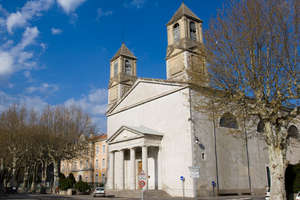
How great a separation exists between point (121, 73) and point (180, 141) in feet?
75.3

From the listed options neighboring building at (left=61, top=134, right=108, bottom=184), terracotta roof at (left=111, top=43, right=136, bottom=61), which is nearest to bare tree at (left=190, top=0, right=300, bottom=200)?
terracotta roof at (left=111, top=43, right=136, bottom=61)

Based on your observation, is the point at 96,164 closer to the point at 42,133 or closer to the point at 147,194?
the point at 42,133

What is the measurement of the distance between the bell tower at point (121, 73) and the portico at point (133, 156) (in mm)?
14854

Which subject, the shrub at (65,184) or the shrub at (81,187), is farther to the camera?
the shrub at (65,184)

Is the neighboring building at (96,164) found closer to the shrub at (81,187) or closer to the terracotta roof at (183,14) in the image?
the shrub at (81,187)

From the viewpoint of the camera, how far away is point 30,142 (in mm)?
40344

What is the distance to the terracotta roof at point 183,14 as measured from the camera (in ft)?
121

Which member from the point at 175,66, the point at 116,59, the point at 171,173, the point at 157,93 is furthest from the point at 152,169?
the point at 116,59

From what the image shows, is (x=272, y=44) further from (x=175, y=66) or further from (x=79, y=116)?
(x=79, y=116)

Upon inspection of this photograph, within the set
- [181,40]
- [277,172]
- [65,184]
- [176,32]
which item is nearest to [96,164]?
[65,184]

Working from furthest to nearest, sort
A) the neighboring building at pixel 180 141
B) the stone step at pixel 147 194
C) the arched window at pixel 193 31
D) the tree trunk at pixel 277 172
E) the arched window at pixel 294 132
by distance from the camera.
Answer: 1. the arched window at pixel 294 132
2. the arched window at pixel 193 31
3. the neighboring building at pixel 180 141
4. the stone step at pixel 147 194
5. the tree trunk at pixel 277 172

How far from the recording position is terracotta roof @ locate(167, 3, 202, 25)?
36781mm

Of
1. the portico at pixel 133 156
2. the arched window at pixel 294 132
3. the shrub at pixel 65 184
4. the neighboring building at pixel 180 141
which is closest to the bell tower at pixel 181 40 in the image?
the neighboring building at pixel 180 141

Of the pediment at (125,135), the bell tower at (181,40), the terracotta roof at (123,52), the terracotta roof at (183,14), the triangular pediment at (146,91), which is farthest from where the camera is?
the terracotta roof at (123,52)
